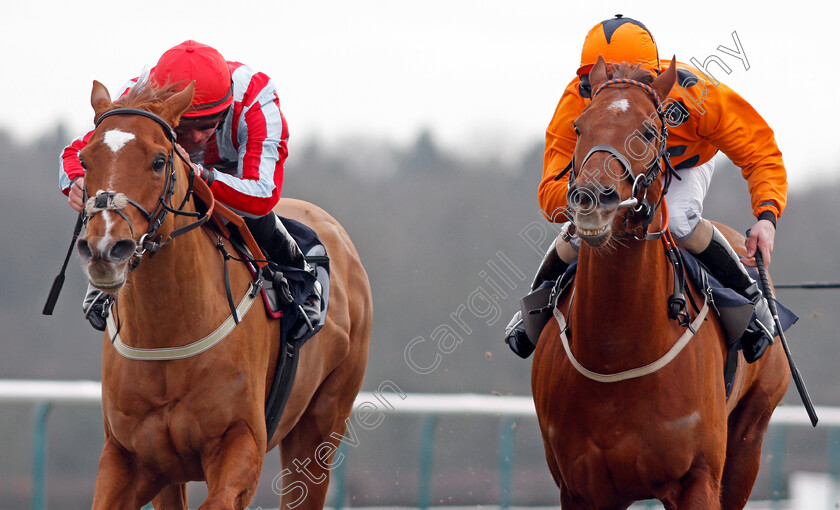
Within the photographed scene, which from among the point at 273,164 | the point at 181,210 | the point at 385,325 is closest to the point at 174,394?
the point at 181,210

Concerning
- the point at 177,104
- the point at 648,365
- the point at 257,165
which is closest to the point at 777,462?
the point at 648,365

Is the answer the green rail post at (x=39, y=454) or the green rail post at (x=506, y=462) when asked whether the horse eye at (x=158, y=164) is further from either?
the green rail post at (x=506, y=462)

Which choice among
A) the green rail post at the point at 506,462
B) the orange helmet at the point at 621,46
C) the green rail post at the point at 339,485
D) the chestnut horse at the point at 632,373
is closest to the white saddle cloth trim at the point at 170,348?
the chestnut horse at the point at 632,373

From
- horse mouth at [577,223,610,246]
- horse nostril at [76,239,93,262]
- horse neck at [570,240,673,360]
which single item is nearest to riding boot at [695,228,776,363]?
horse neck at [570,240,673,360]

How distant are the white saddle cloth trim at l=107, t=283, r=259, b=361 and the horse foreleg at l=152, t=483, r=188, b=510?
796 millimetres

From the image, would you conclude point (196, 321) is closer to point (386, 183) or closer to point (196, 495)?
point (196, 495)

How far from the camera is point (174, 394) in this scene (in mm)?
3221

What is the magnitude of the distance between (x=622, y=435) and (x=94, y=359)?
17.1 m

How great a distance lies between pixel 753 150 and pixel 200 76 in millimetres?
2039

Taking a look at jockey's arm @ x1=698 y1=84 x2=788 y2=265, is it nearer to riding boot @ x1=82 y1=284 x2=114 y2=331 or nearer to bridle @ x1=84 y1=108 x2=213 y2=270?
bridle @ x1=84 y1=108 x2=213 y2=270

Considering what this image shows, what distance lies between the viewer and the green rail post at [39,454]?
539cm

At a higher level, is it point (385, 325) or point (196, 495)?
point (385, 325)

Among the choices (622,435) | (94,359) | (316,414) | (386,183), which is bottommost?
(94,359)

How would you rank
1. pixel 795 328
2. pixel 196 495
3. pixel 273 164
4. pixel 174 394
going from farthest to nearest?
pixel 795 328
pixel 196 495
pixel 273 164
pixel 174 394
